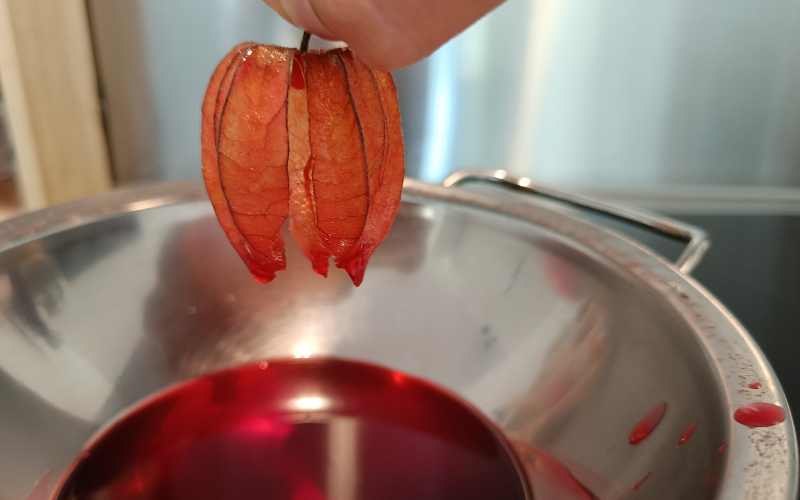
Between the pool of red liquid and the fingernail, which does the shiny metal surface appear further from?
the fingernail

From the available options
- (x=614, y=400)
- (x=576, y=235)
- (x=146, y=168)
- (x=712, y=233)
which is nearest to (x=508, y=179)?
(x=576, y=235)

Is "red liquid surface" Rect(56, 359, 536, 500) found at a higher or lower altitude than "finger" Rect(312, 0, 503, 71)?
lower

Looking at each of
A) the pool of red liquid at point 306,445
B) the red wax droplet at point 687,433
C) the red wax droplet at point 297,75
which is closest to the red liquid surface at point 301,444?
the pool of red liquid at point 306,445

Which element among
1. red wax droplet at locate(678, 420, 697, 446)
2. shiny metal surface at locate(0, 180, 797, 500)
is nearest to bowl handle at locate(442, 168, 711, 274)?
shiny metal surface at locate(0, 180, 797, 500)

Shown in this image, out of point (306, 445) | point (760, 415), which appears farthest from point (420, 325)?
point (760, 415)

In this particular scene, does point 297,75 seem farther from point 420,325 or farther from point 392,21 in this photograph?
point 420,325

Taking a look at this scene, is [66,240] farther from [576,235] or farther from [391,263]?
[576,235]
